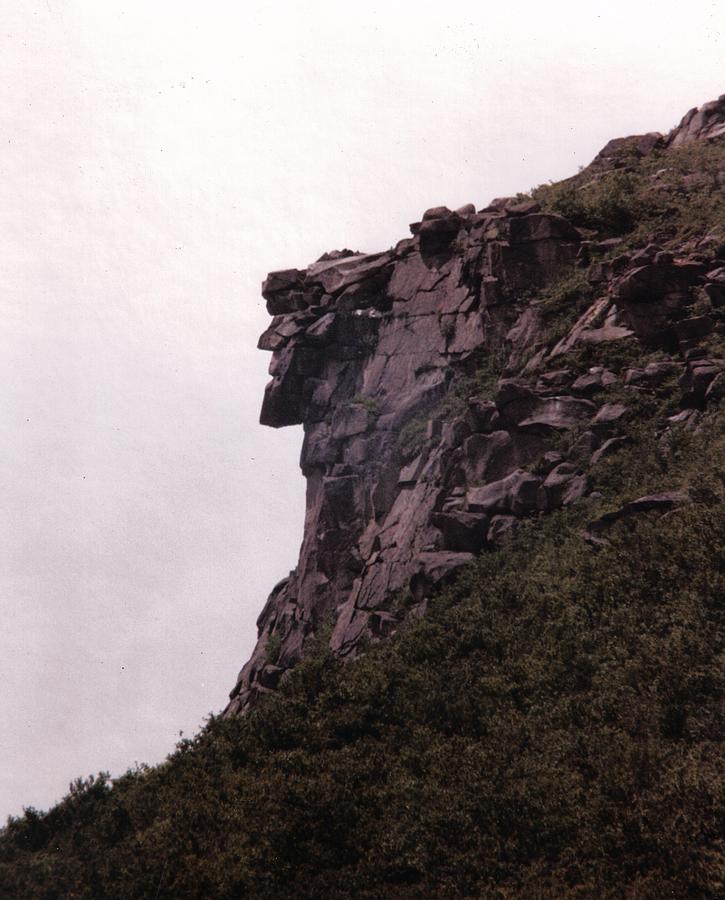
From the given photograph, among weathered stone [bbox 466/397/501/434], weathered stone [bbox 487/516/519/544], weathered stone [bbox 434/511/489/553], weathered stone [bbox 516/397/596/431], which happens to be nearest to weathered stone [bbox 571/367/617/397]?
weathered stone [bbox 516/397/596/431]

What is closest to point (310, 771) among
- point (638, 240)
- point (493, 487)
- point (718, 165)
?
point (493, 487)

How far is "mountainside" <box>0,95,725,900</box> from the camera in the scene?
2134 cm

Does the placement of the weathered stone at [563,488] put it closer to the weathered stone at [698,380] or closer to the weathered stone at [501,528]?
the weathered stone at [501,528]

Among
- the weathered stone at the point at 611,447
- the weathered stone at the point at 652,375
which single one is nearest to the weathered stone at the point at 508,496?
the weathered stone at the point at 611,447

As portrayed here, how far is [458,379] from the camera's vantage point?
140 feet

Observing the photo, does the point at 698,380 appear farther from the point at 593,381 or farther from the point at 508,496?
the point at 508,496

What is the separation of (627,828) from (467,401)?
23.3m

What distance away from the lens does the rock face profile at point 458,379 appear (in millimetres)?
35844

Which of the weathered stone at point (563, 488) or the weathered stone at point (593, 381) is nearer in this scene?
the weathered stone at point (563, 488)

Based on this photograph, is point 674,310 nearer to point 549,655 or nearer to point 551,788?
point 549,655

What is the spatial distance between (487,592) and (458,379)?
13.2 m

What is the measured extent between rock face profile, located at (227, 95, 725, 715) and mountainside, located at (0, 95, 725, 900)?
5.3 inches

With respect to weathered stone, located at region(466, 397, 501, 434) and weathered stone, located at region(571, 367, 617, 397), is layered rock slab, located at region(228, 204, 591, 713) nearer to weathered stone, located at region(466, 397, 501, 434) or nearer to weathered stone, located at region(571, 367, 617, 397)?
weathered stone, located at region(466, 397, 501, 434)

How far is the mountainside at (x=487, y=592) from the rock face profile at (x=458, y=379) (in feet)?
0.44
